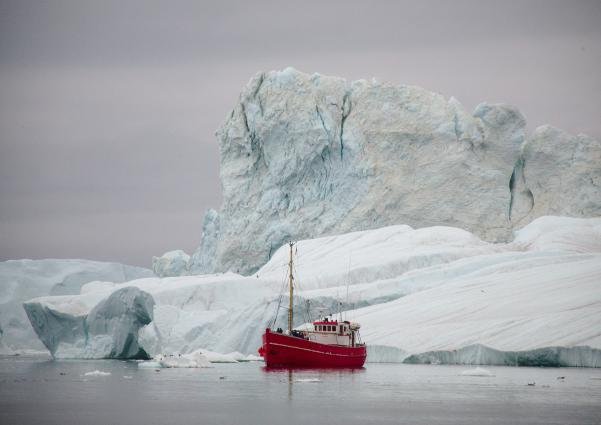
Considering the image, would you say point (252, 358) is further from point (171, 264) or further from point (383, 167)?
point (171, 264)

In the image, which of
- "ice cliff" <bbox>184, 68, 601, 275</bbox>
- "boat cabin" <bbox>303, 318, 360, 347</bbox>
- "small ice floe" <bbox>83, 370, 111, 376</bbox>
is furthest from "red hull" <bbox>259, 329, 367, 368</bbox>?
"ice cliff" <bbox>184, 68, 601, 275</bbox>

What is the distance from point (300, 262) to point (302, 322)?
16.7 metres

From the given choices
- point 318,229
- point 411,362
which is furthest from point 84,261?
point 411,362

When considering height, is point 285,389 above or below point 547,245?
below

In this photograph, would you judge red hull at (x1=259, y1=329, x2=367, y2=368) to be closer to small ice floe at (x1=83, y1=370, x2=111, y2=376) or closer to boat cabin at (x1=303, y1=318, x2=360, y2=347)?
boat cabin at (x1=303, y1=318, x2=360, y2=347)

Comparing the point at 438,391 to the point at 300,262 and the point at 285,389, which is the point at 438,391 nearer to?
the point at 285,389

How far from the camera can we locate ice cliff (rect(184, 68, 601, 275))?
84188 mm

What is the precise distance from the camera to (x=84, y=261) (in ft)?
305

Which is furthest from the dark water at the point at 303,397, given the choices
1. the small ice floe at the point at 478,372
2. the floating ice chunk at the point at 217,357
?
the floating ice chunk at the point at 217,357

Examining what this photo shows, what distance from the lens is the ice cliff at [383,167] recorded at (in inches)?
3314

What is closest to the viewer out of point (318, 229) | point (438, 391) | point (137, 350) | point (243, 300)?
point (438, 391)

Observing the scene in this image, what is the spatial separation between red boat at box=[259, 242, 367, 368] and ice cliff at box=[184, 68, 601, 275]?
35.6 m

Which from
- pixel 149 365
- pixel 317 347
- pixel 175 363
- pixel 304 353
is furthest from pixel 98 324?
pixel 317 347

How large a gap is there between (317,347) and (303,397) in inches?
505
